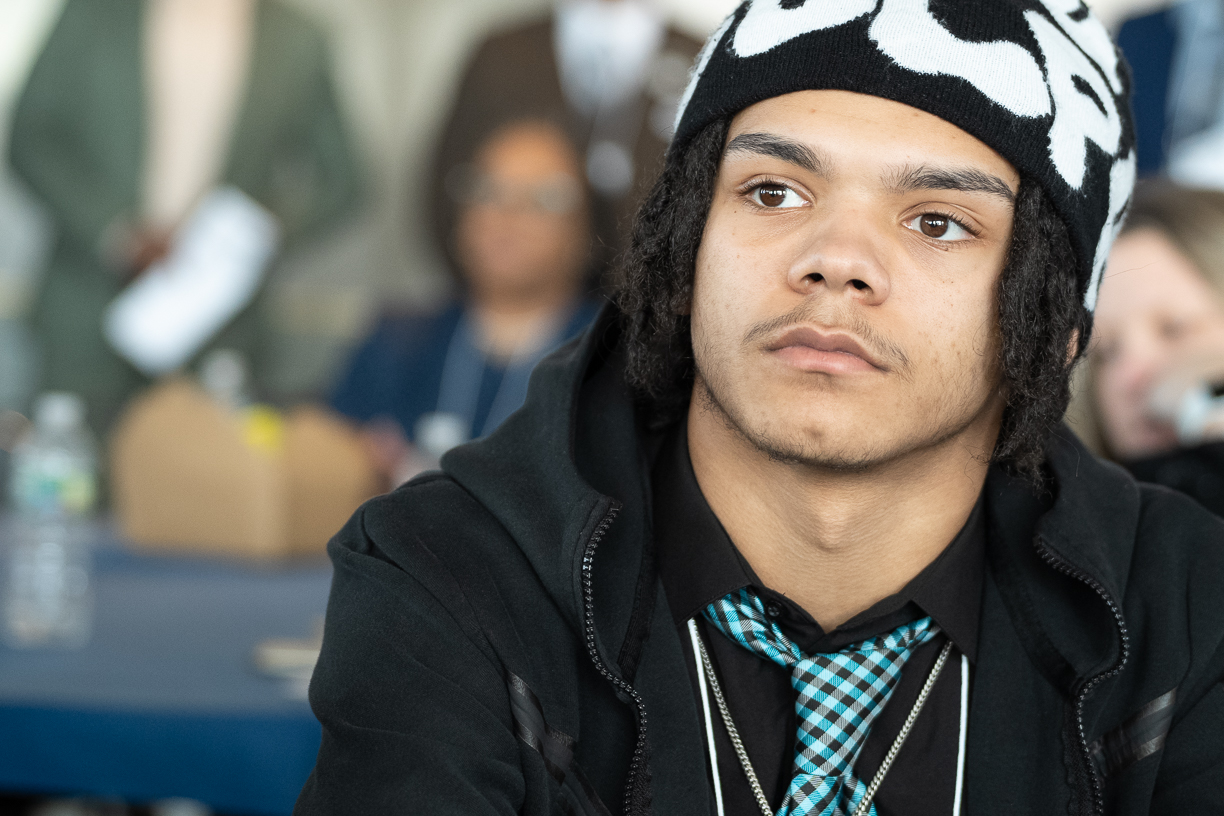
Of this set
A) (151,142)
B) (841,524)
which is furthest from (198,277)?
(841,524)

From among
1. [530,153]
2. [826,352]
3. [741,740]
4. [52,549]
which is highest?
[530,153]

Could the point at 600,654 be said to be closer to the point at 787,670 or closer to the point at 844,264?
the point at 787,670

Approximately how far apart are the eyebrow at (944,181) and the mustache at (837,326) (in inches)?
4.7

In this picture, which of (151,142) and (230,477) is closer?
(230,477)

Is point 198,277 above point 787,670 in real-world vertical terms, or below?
above

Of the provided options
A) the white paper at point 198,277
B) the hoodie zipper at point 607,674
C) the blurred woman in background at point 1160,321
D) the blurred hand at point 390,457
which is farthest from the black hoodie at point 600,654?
the white paper at point 198,277

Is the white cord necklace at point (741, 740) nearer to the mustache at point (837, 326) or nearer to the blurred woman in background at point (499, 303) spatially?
the mustache at point (837, 326)

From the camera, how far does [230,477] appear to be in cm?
204

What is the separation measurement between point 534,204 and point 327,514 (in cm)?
116

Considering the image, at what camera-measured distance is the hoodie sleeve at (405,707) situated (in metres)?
0.85

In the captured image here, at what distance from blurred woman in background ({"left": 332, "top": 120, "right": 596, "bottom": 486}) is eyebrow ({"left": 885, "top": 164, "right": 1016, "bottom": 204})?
1966 mm

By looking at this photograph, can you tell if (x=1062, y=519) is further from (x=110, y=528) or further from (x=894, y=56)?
(x=110, y=528)

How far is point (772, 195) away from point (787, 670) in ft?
1.36

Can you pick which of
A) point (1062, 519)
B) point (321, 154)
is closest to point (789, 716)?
point (1062, 519)
